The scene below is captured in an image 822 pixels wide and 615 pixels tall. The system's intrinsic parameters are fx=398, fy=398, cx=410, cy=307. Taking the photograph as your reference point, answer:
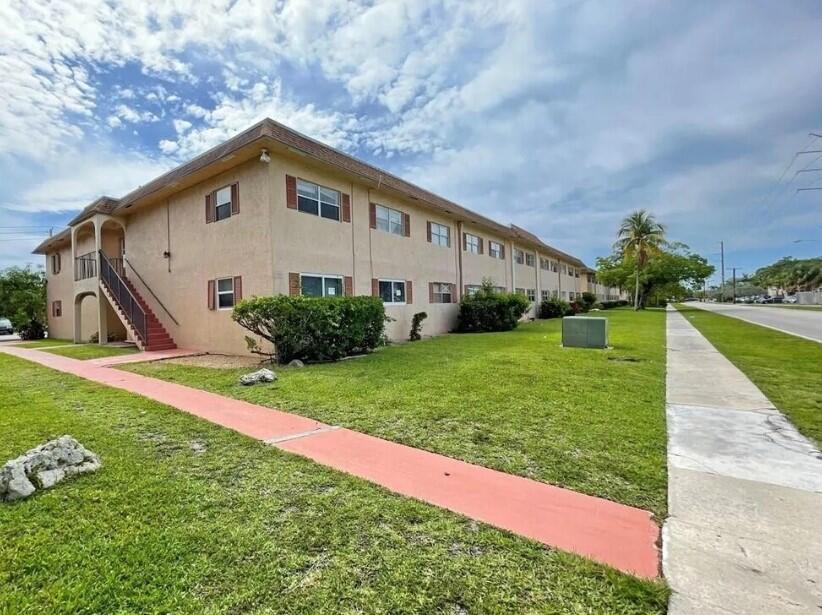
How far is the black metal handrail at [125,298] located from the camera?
563 inches

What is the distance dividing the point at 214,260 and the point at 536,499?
12.7 metres

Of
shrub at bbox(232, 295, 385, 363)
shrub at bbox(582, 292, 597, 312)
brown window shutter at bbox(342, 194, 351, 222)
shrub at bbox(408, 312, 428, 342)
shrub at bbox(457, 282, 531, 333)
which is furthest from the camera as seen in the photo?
shrub at bbox(582, 292, 597, 312)

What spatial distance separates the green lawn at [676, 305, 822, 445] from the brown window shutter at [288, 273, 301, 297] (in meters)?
10.6

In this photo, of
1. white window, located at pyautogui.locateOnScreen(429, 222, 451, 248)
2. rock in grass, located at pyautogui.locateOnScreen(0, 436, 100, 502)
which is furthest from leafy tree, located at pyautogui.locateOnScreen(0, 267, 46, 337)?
rock in grass, located at pyautogui.locateOnScreen(0, 436, 100, 502)

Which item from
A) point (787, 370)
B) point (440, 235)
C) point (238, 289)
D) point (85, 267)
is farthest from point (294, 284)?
point (85, 267)

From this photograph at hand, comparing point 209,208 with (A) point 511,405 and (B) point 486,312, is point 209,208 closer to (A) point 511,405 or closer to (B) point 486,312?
(A) point 511,405

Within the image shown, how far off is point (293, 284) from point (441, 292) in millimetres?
8963

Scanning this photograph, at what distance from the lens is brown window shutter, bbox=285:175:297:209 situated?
11.6 meters

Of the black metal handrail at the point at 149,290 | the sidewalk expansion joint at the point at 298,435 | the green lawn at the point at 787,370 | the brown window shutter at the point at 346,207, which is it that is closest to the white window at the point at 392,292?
the brown window shutter at the point at 346,207

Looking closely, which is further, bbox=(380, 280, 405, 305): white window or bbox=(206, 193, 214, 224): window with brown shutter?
bbox=(380, 280, 405, 305): white window

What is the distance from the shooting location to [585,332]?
12.2 m

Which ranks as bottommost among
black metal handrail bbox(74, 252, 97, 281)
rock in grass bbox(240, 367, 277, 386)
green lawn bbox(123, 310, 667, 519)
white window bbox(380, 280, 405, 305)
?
green lawn bbox(123, 310, 667, 519)

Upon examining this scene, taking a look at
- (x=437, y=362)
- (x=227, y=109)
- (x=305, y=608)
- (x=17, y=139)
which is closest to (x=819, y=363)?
(x=437, y=362)

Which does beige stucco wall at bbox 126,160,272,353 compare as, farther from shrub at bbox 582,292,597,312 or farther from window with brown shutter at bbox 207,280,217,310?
shrub at bbox 582,292,597,312
